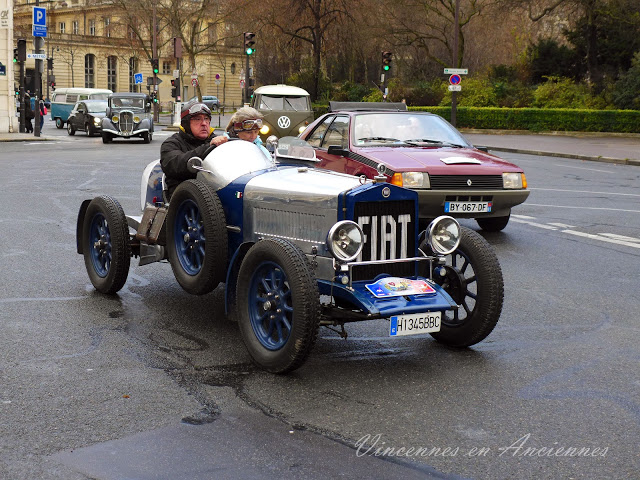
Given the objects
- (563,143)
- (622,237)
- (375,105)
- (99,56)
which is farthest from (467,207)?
(99,56)

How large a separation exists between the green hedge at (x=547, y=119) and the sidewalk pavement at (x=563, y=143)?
53cm

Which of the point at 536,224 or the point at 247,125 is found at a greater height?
the point at 247,125

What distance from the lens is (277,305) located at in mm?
5391

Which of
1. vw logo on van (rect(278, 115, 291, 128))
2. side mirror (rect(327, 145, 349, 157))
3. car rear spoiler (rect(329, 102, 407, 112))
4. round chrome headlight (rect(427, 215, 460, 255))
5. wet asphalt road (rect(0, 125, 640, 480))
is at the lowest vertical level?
wet asphalt road (rect(0, 125, 640, 480))

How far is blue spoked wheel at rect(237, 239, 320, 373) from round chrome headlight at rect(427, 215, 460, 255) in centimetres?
99

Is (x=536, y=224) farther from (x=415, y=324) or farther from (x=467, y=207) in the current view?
(x=415, y=324)

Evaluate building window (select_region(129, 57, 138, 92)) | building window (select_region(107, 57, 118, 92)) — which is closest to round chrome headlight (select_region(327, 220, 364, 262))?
building window (select_region(129, 57, 138, 92))

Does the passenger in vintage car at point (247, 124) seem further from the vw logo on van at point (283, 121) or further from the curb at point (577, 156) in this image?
the vw logo on van at point (283, 121)

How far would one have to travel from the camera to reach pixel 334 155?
39.4 ft

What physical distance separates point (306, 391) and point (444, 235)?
4.84 feet

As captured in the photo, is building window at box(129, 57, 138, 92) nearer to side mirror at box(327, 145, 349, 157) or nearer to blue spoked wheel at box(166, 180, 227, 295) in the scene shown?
side mirror at box(327, 145, 349, 157)

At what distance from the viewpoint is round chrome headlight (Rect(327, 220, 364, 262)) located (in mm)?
5293

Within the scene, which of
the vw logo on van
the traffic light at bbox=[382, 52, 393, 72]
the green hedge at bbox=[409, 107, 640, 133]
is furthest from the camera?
the green hedge at bbox=[409, 107, 640, 133]

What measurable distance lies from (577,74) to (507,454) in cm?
4871
